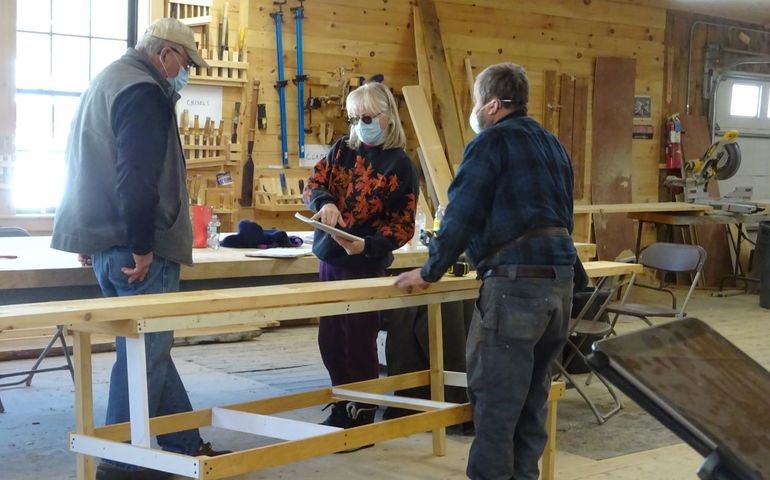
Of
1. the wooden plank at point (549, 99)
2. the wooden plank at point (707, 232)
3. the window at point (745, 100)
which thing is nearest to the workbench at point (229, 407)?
the wooden plank at point (549, 99)

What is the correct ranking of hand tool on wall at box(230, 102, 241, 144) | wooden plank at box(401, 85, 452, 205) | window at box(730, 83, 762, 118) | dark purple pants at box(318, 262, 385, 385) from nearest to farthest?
dark purple pants at box(318, 262, 385, 385)
hand tool on wall at box(230, 102, 241, 144)
wooden plank at box(401, 85, 452, 205)
window at box(730, 83, 762, 118)

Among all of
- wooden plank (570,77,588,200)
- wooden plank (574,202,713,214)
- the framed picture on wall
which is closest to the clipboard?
wooden plank (574,202,713,214)

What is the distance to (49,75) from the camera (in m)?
6.43

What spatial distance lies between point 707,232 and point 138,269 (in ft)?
26.4

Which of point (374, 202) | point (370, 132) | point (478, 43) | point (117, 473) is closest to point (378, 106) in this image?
point (370, 132)

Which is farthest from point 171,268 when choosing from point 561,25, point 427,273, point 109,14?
point 561,25

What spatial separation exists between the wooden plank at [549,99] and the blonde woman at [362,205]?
5.26m

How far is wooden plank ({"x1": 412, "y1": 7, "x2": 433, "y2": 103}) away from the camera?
25.5 feet

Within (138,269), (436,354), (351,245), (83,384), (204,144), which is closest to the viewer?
(83,384)

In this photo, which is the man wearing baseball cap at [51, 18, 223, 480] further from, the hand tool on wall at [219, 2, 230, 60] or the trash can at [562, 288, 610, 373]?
the hand tool on wall at [219, 2, 230, 60]

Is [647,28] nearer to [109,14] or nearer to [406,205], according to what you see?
[109,14]

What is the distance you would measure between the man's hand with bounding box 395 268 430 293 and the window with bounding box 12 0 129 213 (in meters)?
3.66

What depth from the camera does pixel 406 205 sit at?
12.7ft

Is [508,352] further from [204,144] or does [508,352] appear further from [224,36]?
[224,36]
